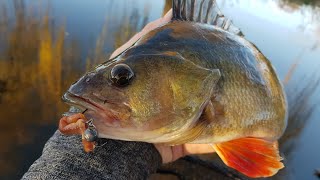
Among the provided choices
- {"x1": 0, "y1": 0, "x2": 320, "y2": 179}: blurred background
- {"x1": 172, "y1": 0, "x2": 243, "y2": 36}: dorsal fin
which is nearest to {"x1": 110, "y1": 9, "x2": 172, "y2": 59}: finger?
{"x1": 172, "y1": 0, "x2": 243, "y2": 36}: dorsal fin

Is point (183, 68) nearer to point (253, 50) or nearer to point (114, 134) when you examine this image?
point (114, 134)

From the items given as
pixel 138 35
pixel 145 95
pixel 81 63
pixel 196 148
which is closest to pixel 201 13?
pixel 138 35

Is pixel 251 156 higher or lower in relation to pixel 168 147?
higher

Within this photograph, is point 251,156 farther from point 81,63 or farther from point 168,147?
point 81,63

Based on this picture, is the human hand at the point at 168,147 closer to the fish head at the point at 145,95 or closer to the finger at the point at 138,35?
the finger at the point at 138,35

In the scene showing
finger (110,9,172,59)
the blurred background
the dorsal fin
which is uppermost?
the dorsal fin

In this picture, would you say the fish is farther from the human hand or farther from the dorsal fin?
the human hand
